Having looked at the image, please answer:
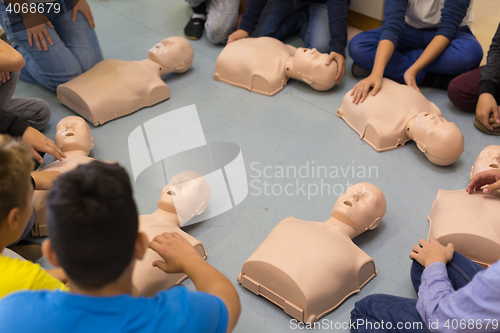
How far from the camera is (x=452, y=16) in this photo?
1.63 m

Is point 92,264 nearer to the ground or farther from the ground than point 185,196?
farther from the ground

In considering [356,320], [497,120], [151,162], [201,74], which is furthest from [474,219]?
[201,74]

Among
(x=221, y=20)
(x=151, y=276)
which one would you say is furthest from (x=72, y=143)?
(x=221, y=20)

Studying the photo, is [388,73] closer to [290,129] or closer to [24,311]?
[290,129]

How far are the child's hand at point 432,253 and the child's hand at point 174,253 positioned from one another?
51cm

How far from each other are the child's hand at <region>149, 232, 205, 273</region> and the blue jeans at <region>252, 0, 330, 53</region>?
141 cm

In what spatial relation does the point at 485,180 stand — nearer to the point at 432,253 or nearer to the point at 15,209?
the point at 432,253

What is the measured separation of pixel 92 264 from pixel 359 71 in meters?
1.58

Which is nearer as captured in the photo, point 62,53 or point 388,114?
point 388,114

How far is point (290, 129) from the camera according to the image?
1.62 metres

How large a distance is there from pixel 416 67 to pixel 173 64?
101 centimetres

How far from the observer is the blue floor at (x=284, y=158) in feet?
3.84

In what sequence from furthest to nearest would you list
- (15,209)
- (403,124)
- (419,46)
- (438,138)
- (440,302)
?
(419,46) → (403,124) → (438,138) → (440,302) → (15,209)

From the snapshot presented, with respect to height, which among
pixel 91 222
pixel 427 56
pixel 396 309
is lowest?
pixel 396 309
